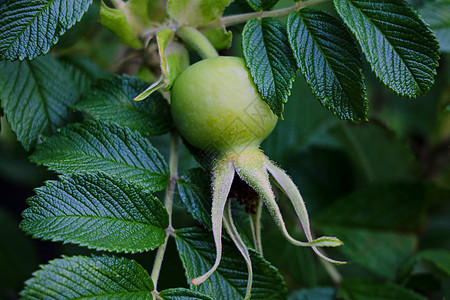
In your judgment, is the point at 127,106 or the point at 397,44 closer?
the point at 397,44

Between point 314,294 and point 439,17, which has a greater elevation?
point 439,17

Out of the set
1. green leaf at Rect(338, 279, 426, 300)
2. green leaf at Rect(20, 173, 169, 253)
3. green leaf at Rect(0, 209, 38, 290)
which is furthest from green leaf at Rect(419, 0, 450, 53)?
green leaf at Rect(0, 209, 38, 290)

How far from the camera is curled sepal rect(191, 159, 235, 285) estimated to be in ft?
3.24

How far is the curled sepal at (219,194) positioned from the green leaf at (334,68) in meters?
0.27

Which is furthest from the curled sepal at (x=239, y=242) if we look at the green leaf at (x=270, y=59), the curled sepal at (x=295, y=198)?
the green leaf at (x=270, y=59)

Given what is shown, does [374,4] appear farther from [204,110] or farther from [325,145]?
[325,145]

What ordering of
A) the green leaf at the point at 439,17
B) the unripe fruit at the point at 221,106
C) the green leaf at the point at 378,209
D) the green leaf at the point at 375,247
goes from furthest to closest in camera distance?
the green leaf at the point at 378,209
the green leaf at the point at 375,247
the green leaf at the point at 439,17
the unripe fruit at the point at 221,106

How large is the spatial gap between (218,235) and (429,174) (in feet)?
5.15

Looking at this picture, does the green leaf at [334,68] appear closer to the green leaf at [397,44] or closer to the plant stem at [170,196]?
the green leaf at [397,44]

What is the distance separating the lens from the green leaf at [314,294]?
5.10ft

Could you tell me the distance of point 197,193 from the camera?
115 centimetres

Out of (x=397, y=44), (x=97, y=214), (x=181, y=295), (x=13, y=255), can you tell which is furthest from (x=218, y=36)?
(x=13, y=255)

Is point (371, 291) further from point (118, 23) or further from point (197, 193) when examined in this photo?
point (118, 23)

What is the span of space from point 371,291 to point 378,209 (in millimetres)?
423
